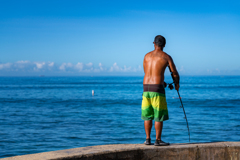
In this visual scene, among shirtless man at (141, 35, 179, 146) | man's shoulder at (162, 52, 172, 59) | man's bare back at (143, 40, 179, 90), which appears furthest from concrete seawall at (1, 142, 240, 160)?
man's shoulder at (162, 52, 172, 59)

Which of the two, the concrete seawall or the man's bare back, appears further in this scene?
the man's bare back

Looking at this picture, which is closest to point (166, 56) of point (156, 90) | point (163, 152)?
point (156, 90)

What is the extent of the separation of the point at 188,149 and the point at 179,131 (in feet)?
34.1

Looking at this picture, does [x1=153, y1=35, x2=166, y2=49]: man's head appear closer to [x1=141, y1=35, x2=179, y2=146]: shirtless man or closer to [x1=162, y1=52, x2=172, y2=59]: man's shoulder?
[x1=141, y1=35, x2=179, y2=146]: shirtless man

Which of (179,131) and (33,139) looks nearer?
(33,139)

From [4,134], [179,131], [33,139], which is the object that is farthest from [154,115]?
[4,134]

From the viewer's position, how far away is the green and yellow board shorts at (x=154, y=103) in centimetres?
440

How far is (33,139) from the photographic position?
41.0ft

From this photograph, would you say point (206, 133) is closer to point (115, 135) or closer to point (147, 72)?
point (115, 135)

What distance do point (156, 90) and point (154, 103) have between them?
0.67 feet

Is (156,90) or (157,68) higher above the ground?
(157,68)

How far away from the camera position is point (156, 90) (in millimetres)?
4410

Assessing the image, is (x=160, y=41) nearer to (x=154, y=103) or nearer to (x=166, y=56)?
(x=166, y=56)

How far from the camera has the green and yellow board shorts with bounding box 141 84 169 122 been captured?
4399mm
